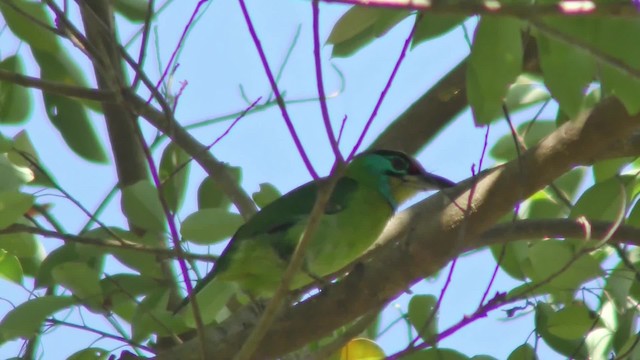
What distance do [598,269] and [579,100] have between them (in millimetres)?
1133

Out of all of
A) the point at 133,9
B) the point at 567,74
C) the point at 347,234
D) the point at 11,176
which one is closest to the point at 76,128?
the point at 11,176

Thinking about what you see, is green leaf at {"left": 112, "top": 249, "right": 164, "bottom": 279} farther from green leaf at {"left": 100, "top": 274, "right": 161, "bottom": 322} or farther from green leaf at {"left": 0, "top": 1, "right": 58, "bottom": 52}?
green leaf at {"left": 0, "top": 1, "right": 58, "bottom": 52}

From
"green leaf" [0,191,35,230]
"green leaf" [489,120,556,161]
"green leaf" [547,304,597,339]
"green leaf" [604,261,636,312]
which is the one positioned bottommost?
"green leaf" [547,304,597,339]

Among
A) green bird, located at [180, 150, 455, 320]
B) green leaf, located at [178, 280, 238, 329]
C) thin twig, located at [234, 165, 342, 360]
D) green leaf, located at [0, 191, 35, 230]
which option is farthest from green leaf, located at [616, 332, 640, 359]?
green leaf, located at [0, 191, 35, 230]

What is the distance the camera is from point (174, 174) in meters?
3.69

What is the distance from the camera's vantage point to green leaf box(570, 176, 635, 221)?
10.2 feet

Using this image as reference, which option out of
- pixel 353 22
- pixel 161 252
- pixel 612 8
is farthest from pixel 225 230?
pixel 612 8

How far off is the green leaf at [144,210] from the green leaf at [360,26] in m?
0.84

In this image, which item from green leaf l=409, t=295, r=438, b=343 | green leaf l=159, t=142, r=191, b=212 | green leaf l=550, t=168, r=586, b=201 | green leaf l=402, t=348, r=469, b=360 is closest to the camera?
green leaf l=402, t=348, r=469, b=360

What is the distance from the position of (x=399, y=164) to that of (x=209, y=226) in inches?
42.7

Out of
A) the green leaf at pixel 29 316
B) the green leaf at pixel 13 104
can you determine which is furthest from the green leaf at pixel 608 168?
the green leaf at pixel 13 104

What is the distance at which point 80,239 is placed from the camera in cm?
351

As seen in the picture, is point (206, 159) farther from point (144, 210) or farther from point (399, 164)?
point (399, 164)

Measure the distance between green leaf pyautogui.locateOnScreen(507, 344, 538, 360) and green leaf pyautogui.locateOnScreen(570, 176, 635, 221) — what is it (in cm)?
43
